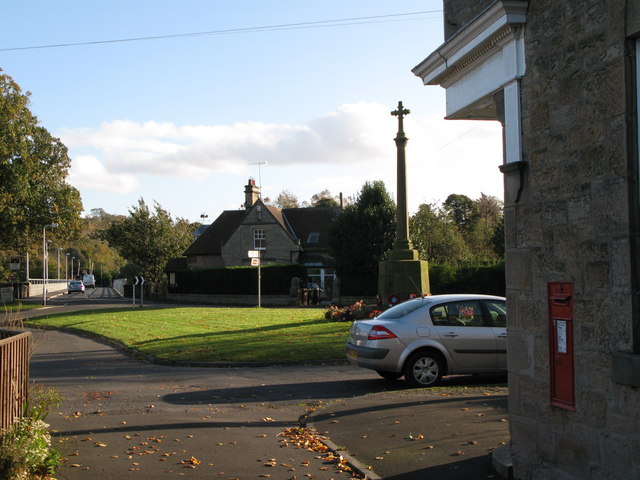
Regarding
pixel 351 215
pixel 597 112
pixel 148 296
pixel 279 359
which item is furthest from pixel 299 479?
pixel 148 296

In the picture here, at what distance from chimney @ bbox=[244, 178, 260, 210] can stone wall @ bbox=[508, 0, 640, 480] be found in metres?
59.3

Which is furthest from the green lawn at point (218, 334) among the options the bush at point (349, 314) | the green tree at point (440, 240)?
the green tree at point (440, 240)

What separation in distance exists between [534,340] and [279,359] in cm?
1029

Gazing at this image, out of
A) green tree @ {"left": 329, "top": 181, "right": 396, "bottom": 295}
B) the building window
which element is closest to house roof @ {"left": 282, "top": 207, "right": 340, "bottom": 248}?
the building window

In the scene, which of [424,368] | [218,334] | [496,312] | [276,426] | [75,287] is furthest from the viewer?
[75,287]

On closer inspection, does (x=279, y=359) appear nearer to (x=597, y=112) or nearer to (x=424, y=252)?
(x=597, y=112)

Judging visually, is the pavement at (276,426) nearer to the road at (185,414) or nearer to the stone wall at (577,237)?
the road at (185,414)

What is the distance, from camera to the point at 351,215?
42562 millimetres

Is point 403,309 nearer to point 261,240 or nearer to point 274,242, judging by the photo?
point 274,242

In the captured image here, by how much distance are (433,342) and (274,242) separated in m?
47.4

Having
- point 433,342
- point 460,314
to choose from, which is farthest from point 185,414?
point 460,314

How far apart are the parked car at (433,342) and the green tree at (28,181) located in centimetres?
3752

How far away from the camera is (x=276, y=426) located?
29.1 ft

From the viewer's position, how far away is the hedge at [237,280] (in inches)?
1800
